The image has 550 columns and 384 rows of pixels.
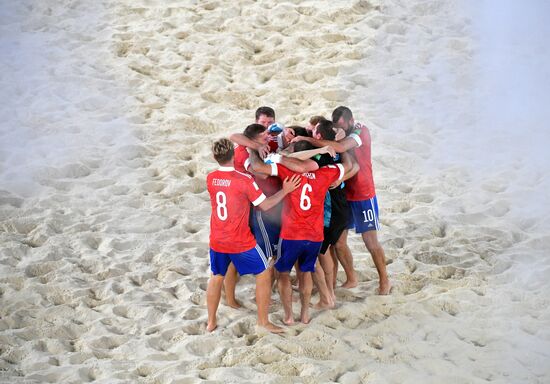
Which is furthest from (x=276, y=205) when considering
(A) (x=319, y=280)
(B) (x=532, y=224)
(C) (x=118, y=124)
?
(C) (x=118, y=124)

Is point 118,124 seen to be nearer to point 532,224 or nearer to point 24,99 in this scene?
Answer: point 24,99

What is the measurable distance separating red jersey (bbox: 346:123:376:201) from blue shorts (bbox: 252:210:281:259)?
681 mm

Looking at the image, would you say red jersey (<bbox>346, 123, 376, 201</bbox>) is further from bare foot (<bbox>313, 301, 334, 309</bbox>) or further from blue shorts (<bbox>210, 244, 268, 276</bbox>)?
blue shorts (<bbox>210, 244, 268, 276</bbox>)

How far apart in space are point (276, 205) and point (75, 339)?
5.32 ft

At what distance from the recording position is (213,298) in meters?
5.73

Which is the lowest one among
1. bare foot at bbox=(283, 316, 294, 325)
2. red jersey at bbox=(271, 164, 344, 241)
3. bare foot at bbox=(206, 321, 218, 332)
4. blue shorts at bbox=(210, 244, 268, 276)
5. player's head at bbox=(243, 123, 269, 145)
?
bare foot at bbox=(206, 321, 218, 332)

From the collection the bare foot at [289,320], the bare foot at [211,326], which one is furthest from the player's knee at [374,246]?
the bare foot at [211,326]

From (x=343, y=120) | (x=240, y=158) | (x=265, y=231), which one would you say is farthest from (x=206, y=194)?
(x=343, y=120)

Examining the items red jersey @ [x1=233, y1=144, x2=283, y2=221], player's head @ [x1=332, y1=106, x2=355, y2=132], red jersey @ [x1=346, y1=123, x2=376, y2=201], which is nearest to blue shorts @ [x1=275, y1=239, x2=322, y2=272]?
red jersey @ [x1=233, y1=144, x2=283, y2=221]

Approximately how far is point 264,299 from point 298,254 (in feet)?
1.25

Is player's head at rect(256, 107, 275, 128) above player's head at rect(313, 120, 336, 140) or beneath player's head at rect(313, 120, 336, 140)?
above

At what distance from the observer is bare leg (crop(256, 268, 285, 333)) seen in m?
5.72

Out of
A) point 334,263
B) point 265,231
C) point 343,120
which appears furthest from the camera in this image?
point 334,263

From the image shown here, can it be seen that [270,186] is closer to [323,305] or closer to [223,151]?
[223,151]
